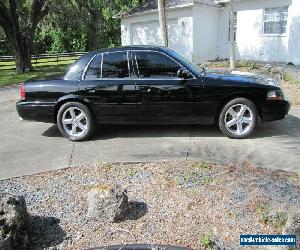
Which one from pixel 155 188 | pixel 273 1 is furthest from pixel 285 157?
pixel 273 1

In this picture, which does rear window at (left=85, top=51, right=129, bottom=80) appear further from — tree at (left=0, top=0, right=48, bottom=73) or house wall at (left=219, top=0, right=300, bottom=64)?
tree at (left=0, top=0, right=48, bottom=73)

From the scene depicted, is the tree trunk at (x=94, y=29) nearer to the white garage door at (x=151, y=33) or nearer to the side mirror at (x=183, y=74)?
the white garage door at (x=151, y=33)

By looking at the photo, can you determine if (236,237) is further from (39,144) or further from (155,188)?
(39,144)

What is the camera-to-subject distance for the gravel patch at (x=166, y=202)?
14.2 ft

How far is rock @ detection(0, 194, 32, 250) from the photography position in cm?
407

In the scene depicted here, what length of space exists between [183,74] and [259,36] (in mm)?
13163

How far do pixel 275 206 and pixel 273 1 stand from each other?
15303 millimetres

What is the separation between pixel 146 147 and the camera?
6.91 meters

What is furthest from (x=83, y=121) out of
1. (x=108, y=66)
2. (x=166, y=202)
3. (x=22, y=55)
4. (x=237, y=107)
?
(x=22, y=55)

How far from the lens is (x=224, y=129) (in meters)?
7.18

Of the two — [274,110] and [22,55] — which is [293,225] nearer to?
[274,110]

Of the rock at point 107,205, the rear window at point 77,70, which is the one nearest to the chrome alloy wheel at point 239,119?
the rear window at point 77,70

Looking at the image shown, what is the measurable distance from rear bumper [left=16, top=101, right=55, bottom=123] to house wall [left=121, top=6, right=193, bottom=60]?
13967mm

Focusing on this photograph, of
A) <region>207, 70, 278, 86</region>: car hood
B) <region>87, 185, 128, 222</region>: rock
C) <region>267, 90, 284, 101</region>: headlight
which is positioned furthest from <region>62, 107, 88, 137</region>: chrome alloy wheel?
<region>267, 90, 284, 101</region>: headlight
